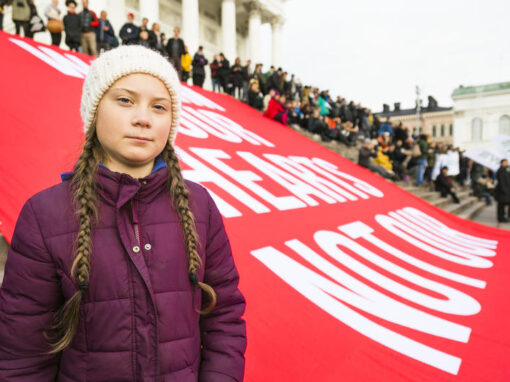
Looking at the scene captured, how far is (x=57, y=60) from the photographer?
6844 mm

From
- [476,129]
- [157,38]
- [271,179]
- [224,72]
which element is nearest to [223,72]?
[224,72]

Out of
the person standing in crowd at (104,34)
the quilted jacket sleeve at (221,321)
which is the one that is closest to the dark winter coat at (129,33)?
the person standing in crowd at (104,34)

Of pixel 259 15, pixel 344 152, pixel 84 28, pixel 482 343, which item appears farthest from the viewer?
pixel 259 15

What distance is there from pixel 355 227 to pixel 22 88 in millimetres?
5020

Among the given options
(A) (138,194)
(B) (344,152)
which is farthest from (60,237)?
(B) (344,152)

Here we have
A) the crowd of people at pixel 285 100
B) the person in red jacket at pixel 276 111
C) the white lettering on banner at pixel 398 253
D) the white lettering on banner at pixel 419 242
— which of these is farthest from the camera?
the person in red jacket at pixel 276 111

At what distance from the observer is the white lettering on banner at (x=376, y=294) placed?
2664mm

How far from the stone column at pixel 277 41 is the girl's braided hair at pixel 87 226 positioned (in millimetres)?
30261

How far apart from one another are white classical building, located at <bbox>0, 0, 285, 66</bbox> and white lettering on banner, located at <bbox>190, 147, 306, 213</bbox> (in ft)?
49.2

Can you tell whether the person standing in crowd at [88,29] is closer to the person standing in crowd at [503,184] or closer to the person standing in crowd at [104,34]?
the person standing in crowd at [104,34]

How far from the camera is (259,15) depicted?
28.9 meters

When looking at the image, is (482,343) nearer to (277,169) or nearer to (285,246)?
(285,246)

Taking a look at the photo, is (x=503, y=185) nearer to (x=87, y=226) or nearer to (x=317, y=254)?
(x=317, y=254)

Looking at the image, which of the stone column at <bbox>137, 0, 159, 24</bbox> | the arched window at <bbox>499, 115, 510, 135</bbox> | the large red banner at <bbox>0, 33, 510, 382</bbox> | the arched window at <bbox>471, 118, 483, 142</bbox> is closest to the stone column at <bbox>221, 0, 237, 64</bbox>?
the stone column at <bbox>137, 0, 159, 24</bbox>
